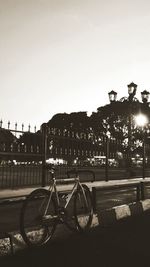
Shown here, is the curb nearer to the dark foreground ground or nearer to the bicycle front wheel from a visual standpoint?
the dark foreground ground

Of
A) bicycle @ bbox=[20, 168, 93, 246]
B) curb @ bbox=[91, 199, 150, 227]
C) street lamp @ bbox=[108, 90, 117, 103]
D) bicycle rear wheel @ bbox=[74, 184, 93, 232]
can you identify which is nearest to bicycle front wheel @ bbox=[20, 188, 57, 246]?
bicycle @ bbox=[20, 168, 93, 246]

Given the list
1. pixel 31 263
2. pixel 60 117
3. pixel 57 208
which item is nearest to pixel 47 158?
pixel 57 208

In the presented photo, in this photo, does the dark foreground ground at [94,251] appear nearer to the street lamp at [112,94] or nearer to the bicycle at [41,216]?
the bicycle at [41,216]

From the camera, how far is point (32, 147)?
10180mm

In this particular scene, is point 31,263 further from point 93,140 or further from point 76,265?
point 93,140

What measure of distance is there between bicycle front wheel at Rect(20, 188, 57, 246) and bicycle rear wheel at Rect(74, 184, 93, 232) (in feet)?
3.40

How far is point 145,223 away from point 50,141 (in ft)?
13.1

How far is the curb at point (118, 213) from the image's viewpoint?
774cm

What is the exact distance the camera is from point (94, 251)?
544 centimetres

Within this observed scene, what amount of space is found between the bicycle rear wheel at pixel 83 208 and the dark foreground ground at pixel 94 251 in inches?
7.2

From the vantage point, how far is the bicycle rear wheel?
6809 mm

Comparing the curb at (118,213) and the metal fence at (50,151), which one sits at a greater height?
the metal fence at (50,151)

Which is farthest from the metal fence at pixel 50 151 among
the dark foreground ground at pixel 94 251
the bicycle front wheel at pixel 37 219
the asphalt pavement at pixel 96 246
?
the bicycle front wheel at pixel 37 219

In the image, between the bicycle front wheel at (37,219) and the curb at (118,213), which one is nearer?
the bicycle front wheel at (37,219)
